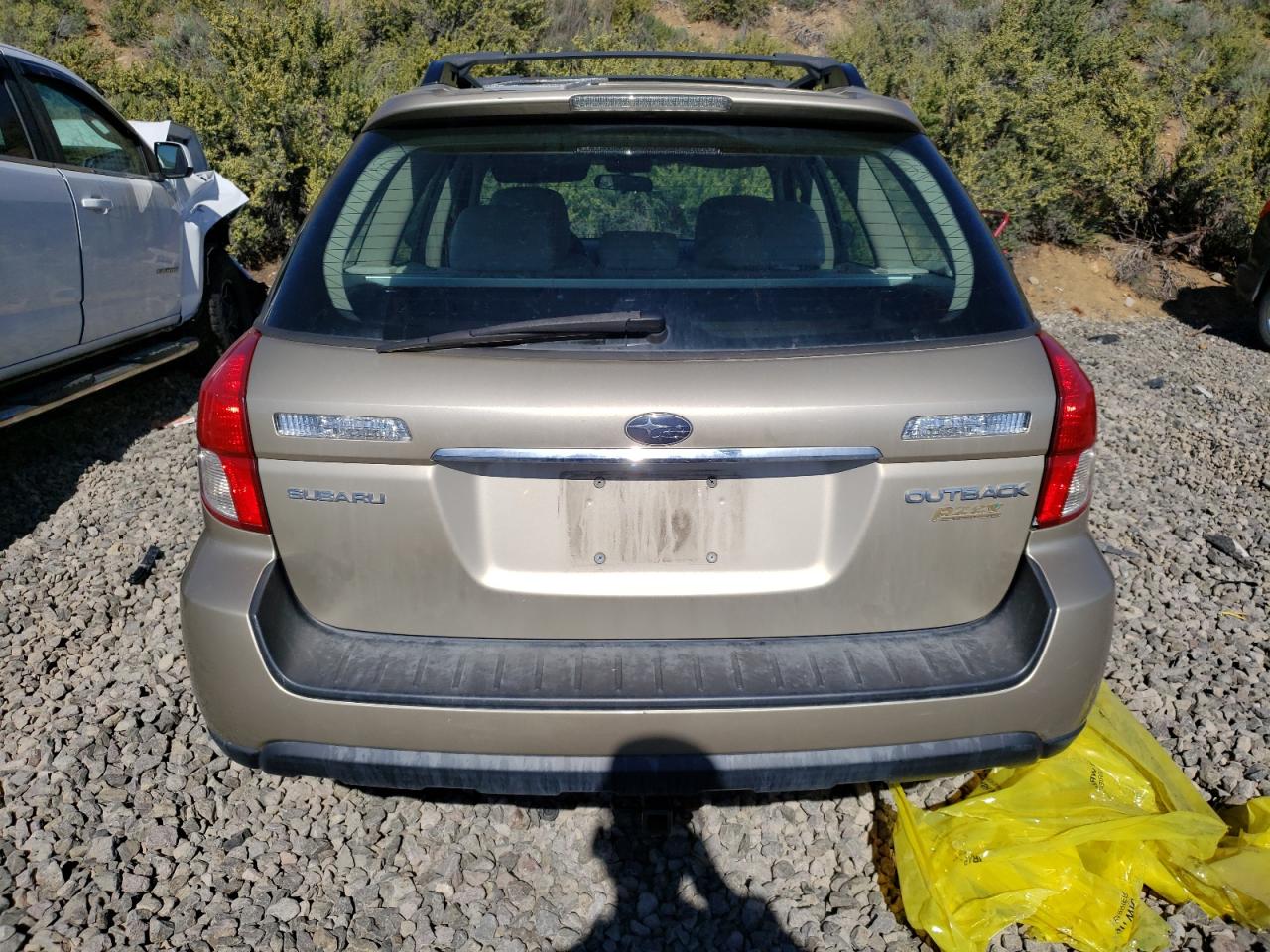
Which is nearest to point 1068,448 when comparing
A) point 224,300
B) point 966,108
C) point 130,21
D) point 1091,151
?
point 224,300

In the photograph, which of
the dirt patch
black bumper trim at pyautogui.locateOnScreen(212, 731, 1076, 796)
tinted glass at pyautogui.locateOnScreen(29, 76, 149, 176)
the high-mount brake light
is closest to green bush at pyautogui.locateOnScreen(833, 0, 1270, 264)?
the dirt patch

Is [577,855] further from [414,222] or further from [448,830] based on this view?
[414,222]

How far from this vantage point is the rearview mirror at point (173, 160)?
5684 mm

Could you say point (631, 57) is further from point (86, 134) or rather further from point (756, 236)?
point (86, 134)

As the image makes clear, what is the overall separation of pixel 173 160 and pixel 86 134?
19.5 inches

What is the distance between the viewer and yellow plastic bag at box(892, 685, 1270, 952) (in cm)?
218

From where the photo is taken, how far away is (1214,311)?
10016 mm

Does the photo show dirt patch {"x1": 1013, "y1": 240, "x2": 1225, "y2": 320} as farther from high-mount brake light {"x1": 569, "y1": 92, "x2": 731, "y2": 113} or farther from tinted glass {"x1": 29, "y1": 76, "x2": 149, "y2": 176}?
high-mount brake light {"x1": 569, "y1": 92, "x2": 731, "y2": 113}

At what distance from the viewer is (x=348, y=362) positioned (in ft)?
6.31

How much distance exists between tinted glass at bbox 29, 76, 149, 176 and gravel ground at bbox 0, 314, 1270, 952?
94.3 inches

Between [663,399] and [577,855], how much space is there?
131 cm

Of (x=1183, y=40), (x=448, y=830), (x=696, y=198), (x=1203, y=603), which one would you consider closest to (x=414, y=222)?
(x=696, y=198)

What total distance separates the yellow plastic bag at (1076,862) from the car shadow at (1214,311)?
8.08m

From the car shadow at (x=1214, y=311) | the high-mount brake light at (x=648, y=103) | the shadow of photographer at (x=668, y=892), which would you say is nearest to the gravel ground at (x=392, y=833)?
the shadow of photographer at (x=668, y=892)
